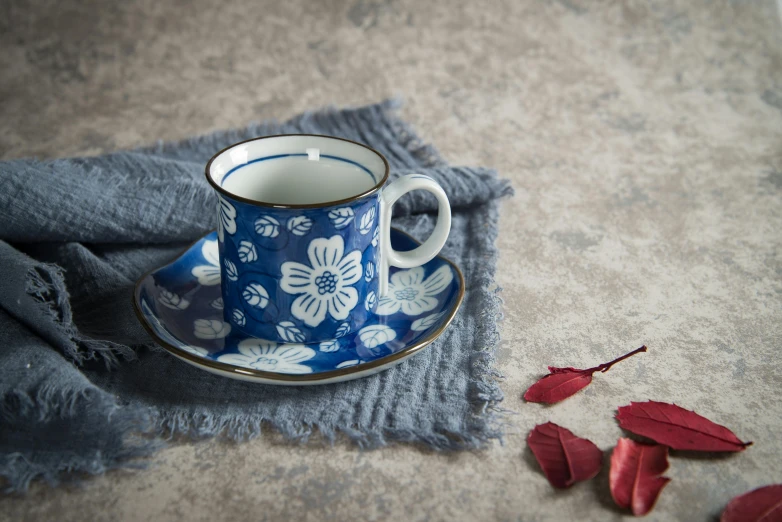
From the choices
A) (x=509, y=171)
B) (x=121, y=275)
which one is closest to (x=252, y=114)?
(x=509, y=171)

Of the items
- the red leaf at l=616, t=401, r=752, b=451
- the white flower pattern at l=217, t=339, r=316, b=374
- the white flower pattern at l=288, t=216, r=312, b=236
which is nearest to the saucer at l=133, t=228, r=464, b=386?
the white flower pattern at l=217, t=339, r=316, b=374

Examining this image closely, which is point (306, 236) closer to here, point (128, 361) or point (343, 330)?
point (343, 330)

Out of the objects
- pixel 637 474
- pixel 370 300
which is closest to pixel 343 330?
pixel 370 300

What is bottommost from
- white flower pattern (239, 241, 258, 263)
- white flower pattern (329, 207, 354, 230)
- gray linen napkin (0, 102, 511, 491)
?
gray linen napkin (0, 102, 511, 491)

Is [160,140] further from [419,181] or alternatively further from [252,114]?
[419,181]

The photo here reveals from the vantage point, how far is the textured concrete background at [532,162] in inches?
24.5

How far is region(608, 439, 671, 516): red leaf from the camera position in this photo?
0.60 meters

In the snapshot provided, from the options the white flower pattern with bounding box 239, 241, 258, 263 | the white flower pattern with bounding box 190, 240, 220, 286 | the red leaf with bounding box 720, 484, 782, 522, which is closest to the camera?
the red leaf with bounding box 720, 484, 782, 522

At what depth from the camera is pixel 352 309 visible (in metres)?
0.75

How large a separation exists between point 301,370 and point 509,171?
0.72m

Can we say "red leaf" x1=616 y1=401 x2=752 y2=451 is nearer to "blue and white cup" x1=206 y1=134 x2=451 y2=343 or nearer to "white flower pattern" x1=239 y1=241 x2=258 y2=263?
"blue and white cup" x1=206 y1=134 x2=451 y2=343

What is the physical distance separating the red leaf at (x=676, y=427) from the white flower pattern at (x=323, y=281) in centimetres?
30

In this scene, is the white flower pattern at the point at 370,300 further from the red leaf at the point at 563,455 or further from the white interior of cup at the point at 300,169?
the red leaf at the point at 563,455

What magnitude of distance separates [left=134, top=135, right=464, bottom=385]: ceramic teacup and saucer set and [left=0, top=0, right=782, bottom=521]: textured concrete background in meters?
0.10
